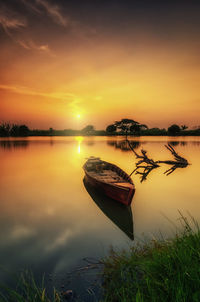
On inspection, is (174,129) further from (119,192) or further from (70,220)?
(70,220)

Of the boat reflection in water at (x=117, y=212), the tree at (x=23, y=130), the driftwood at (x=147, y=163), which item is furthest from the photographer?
the tree at (x=23, y=130)

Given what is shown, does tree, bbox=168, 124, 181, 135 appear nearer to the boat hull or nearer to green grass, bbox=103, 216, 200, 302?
the boat hull

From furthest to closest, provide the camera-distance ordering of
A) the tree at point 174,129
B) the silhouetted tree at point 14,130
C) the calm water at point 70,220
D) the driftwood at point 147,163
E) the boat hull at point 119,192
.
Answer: the tree at point 174,129
the silhouetted tree at point 14,130
the driftwood at point 147,163
the boat hull at point 119,192
the calm water at point 70,220

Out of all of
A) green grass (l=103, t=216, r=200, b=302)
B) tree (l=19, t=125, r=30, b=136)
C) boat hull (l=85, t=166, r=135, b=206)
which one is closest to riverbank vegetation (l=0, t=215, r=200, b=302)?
green grass (l=103, t=216, r=200, b=302)

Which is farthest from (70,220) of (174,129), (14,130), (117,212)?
(174,129)

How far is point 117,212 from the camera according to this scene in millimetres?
9656

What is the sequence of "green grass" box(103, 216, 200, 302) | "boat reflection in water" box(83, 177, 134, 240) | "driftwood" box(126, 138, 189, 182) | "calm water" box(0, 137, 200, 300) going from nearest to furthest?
"green grass" box(103, 216, 200, 302), "calm water" box(0, 137, 200, 300), "boat reflection in water" box(83, 177, 134, 240), "driftwood" box(126, 138, 189, 182)

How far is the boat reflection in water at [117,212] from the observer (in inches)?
319

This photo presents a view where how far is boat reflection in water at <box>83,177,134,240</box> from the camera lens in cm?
810

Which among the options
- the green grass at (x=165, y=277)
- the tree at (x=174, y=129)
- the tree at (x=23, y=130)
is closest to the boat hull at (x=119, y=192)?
the green grass at (x=165, y=277)

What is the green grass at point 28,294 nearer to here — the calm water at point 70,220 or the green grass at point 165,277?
the calm water at point 70,220

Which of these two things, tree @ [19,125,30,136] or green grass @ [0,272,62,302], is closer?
green grass @ [0,272,62,302]

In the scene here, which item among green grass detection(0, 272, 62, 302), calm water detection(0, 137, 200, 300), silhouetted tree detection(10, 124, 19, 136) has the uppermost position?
silhouetted tree detection(10, 124, 19, 136)

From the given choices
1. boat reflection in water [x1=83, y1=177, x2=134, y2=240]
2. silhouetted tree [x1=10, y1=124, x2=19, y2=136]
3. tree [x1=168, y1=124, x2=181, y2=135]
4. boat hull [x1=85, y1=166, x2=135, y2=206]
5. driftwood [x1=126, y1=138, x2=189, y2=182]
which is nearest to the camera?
boat reflection in water [x1=83, y1=177, x2=134, y2=240]
